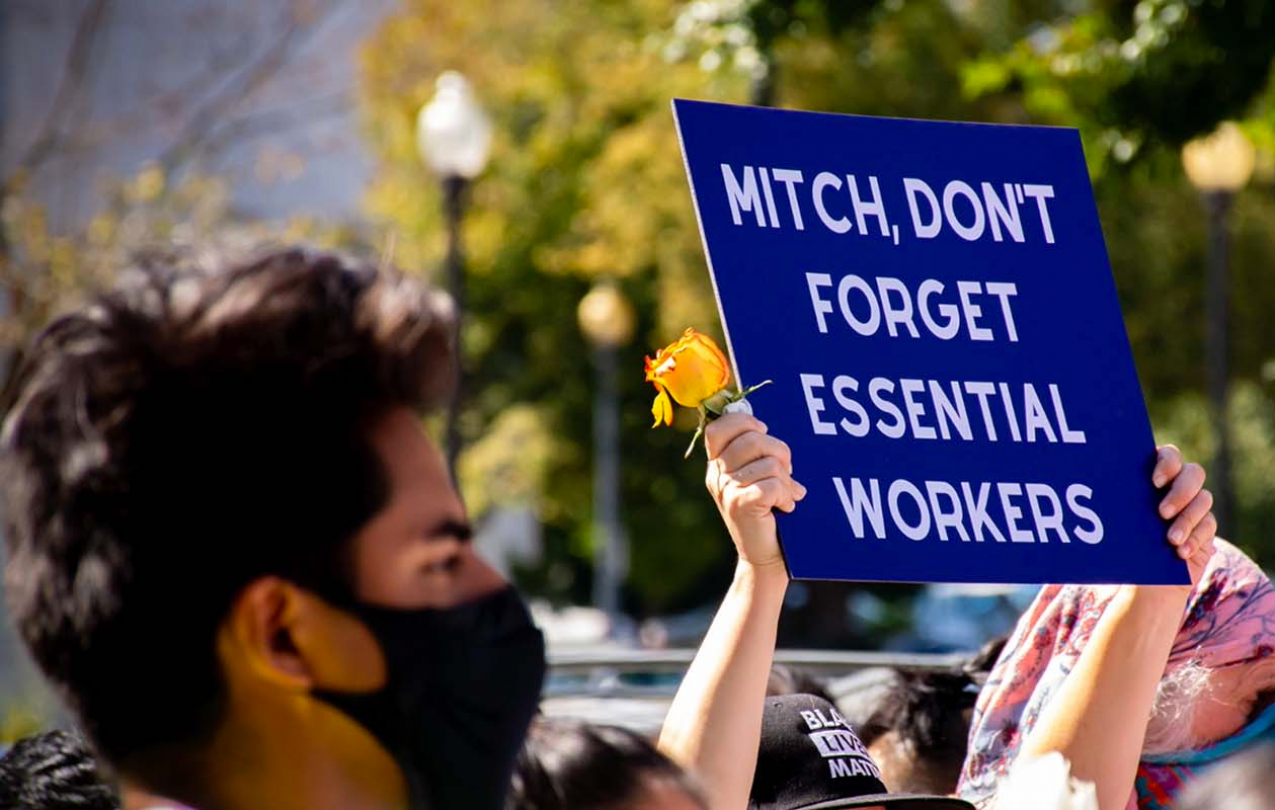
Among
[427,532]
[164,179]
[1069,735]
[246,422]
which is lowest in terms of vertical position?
[1069,735]

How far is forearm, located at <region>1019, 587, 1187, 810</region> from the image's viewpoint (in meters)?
2.39

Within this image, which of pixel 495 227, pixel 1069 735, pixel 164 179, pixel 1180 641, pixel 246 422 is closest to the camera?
pixel 246 422

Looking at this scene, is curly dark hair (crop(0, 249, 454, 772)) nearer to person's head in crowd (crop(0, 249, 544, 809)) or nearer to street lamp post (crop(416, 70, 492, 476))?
person's head in crowd (crop(0, 249, 544, 809))

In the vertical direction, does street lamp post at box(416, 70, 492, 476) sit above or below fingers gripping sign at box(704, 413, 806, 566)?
above

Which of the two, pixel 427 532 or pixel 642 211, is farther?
pixel 642 211

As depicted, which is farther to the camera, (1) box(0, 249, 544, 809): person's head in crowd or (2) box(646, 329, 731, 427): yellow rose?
(2) box(646, 329, 731, 427): yellow rose

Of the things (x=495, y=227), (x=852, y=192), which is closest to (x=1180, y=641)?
(x=852, y=192)

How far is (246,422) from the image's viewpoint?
142cm

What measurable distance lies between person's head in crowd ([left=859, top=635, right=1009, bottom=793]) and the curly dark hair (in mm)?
2047

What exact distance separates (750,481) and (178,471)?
1049 mm

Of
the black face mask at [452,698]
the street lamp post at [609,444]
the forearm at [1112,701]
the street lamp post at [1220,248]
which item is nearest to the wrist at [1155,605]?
the forearm at [1112,701]

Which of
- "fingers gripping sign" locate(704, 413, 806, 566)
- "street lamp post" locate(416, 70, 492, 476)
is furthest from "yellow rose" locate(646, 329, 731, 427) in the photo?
"street lamp post" locate(416, 70, 492, 476)

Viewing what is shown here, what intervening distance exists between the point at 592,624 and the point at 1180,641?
103 feet

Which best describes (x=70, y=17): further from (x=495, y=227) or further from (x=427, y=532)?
(x=427, y=532)
